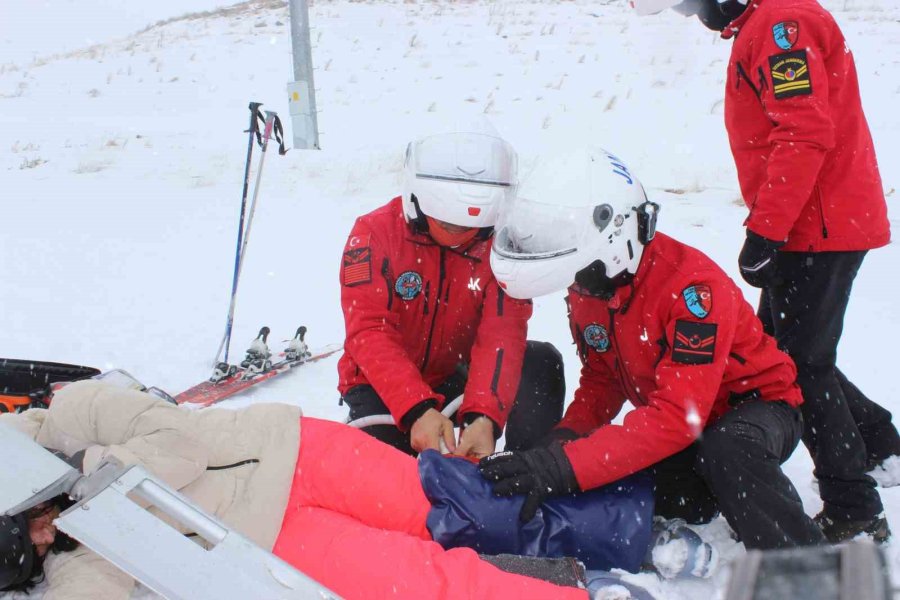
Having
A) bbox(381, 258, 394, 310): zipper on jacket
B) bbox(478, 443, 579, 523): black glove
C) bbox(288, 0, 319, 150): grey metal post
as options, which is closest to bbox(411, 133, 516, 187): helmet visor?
bbox(381, 258, 394, 310): zipper on jacket

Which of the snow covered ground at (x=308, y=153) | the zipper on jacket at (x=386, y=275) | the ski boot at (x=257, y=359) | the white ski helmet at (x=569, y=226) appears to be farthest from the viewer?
the snow covered ground at (x=308, y=153)

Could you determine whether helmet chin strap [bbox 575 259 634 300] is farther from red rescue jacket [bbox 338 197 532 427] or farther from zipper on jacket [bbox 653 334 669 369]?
red rescue jacket [bbox 338 197 532 427]

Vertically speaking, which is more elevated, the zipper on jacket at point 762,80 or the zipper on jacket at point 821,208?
the zipper on jacket at point 762,80

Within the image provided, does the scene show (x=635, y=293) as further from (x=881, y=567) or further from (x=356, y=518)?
(x=881, y=567)

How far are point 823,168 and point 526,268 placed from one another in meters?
1.27

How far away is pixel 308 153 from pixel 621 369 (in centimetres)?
716

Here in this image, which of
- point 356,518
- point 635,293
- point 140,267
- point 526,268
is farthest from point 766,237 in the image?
point 140,267

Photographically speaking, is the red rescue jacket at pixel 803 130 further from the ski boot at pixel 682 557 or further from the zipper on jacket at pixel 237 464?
the zipper on jacket at pixel 237 464

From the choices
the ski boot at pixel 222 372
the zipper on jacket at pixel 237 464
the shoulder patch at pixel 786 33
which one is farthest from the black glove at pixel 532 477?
the ski boot at pixel 222 372

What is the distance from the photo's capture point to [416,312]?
10.5 feet

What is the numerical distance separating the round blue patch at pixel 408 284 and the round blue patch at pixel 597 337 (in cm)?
72

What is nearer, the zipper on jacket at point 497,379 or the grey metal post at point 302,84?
the zipper on jacket at point 497,379

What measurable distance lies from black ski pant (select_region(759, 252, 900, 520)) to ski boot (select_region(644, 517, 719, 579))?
55cm

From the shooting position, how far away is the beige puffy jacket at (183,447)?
2305mm
